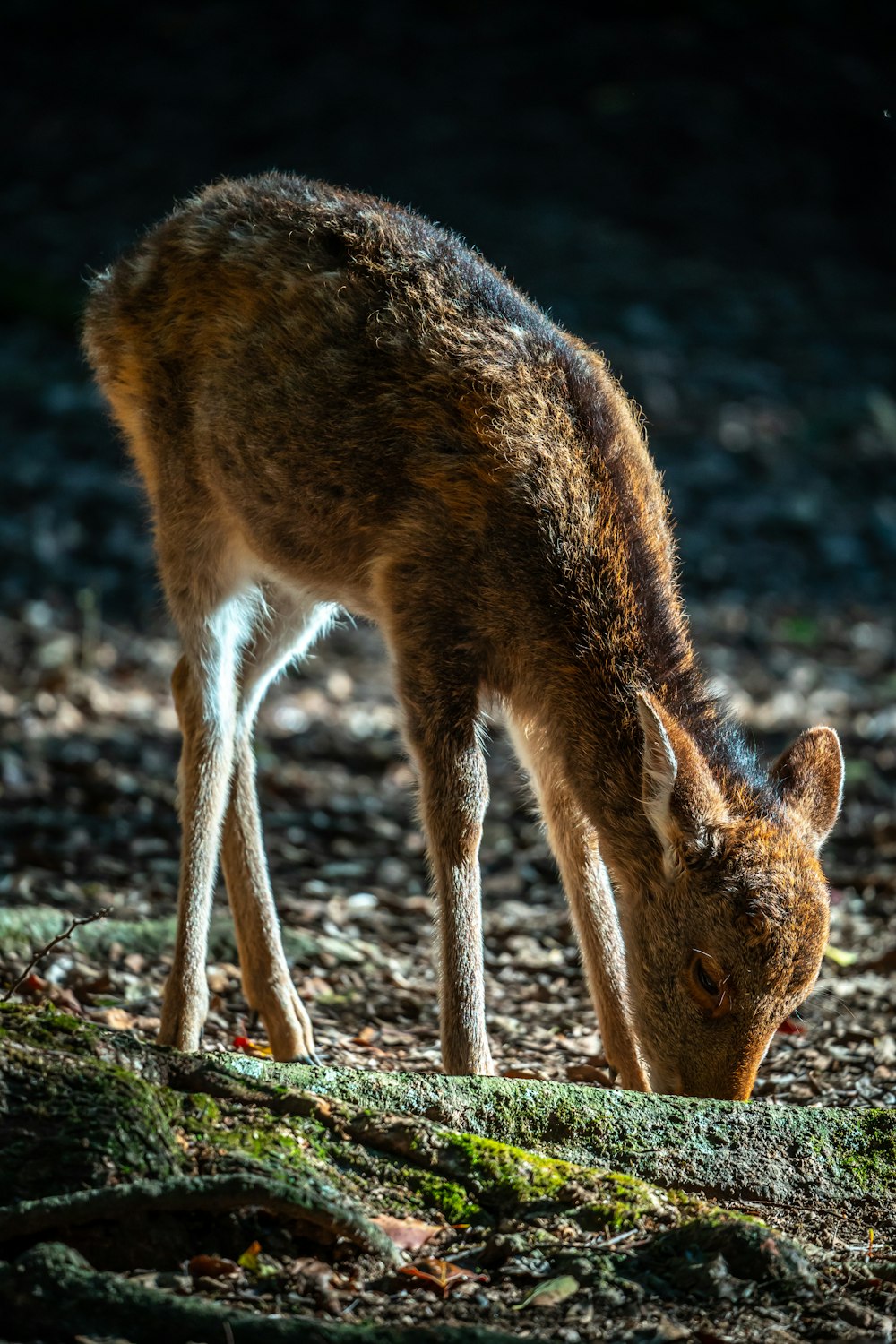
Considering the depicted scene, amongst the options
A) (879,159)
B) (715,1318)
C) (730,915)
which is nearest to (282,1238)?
(715,1318)

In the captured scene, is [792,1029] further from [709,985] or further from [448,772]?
[448,772]

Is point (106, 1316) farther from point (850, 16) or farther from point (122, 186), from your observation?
point (850, 16)

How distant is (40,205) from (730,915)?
54.1ft

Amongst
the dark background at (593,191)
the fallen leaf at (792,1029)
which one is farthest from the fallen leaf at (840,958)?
the dark background at (593,191)

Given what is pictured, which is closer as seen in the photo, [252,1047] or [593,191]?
[252,1047]

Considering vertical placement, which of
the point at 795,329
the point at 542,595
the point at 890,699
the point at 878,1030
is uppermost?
the point at 795,329

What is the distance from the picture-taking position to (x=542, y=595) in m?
4.90

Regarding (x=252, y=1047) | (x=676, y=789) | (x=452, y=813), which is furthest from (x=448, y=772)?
(x=252, y=1047)

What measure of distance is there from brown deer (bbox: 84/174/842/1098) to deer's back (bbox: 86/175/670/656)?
Result: 1 cm

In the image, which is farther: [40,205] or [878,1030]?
[40,205]

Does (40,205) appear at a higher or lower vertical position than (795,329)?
higher

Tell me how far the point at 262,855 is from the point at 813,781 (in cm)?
229

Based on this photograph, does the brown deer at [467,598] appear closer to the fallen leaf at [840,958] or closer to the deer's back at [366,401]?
the deer's back at [366,401]

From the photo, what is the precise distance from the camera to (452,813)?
5.04m
